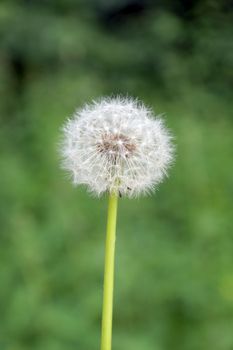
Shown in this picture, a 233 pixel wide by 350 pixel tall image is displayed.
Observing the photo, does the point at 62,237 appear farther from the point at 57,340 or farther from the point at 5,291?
the point at 57,340

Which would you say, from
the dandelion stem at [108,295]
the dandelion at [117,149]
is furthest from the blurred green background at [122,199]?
the dandelion stem at [108,295]

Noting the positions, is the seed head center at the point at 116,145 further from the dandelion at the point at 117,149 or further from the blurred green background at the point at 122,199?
the blurred green background at the point at 122,199

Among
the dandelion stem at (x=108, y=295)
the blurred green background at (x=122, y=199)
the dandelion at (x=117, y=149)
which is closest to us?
the dandelion stem at (x=108, y=295)

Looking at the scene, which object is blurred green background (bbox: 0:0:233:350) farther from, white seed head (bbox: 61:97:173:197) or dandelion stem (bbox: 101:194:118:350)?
dandelion stem (bbox: 101:194:118:350)

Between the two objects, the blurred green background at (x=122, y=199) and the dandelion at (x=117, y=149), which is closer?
the dandelion at (x=117, y=149)

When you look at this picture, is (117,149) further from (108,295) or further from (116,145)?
(108,295)

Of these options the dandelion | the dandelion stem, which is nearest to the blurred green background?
the dandelion

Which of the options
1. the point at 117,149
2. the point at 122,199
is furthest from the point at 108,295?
the point at 122,199
